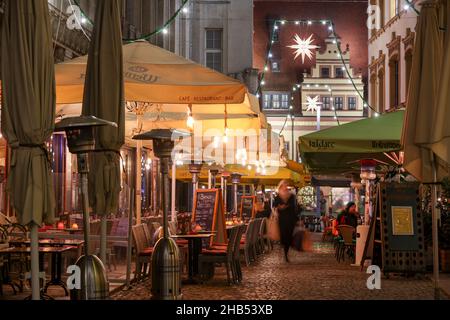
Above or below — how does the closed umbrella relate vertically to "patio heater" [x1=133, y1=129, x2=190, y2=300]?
above

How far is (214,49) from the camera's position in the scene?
147 feet

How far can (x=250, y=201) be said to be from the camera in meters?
Result: 34.4

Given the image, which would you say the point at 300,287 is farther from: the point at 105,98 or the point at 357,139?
the point at 105,98

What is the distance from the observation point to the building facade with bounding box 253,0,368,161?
64750 millimetres

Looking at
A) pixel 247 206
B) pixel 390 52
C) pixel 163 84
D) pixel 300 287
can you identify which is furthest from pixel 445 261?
pixel 390 52

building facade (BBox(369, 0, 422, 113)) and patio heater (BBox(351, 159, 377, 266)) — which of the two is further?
building facade (BBox(369, 0, 422, 113))

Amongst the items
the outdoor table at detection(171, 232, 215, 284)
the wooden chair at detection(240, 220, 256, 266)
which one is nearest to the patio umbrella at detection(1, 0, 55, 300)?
the outdoor table at detection(171, 232, 215, 284)

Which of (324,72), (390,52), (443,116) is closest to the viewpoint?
(443,116)

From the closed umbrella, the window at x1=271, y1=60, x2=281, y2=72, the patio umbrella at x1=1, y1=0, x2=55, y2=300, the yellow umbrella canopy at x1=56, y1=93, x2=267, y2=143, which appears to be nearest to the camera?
the patio umbrella at x1=1, y1=0, x2=55, y2=300

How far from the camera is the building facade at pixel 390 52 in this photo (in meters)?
32.0

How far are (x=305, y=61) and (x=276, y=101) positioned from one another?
4.07 metres

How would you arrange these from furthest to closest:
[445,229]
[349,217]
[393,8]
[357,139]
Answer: [393,8], [349,217], [445,229], [357,139]

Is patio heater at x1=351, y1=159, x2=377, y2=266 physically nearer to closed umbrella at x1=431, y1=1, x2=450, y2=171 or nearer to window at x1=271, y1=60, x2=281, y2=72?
closed umbrella at x1=431, y1=1, x2=450, y2=171
